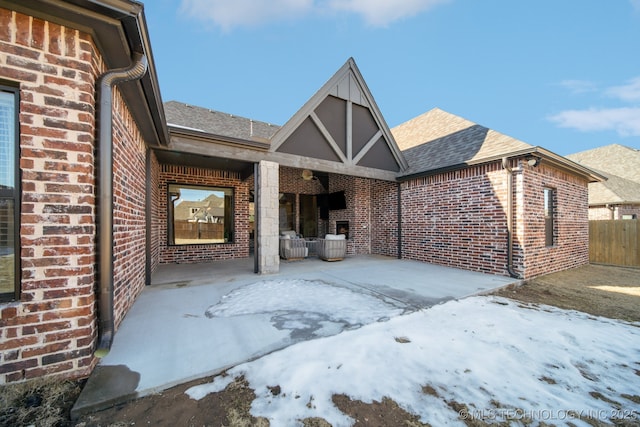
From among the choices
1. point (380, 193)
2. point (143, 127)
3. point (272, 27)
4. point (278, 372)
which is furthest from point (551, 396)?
point (272, 27)

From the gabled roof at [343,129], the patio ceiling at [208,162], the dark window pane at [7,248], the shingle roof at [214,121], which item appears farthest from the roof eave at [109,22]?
the shingle roof at [214,121]

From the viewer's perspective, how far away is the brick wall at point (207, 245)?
285 inches

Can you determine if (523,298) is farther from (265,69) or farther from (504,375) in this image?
(265,69)

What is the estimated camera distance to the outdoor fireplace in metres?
9.95

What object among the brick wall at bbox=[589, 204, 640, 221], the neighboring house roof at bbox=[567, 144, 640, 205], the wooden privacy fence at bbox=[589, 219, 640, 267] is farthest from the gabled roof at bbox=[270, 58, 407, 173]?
the brick wall at bbox=[589, 204, 640, 221]

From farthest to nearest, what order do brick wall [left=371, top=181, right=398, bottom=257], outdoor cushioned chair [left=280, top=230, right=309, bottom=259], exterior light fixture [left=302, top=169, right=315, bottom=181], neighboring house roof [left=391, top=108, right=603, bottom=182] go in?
exterior light fixture [left=302, top=169, right=315, bottom=181], brick wall [left=371, top=181, right=398, bottom=257], outdoor cushioned chair [left=280, top=230, right=309, bottom=259], neighboring house roof [left=391, top=108, right=603, bottom=182]

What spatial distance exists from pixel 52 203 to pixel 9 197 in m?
0.27

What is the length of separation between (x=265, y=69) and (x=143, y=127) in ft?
58.9

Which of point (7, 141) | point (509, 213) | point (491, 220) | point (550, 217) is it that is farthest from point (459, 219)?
point (7, 141)

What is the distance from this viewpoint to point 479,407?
1763 millimetres

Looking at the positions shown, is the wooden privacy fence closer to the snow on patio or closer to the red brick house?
the red brick house

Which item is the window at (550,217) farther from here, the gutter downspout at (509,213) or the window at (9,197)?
the window at (9,197)

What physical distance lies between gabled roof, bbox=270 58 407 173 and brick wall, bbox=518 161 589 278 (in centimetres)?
363

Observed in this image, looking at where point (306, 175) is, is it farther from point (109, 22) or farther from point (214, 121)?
point (109, 22)
